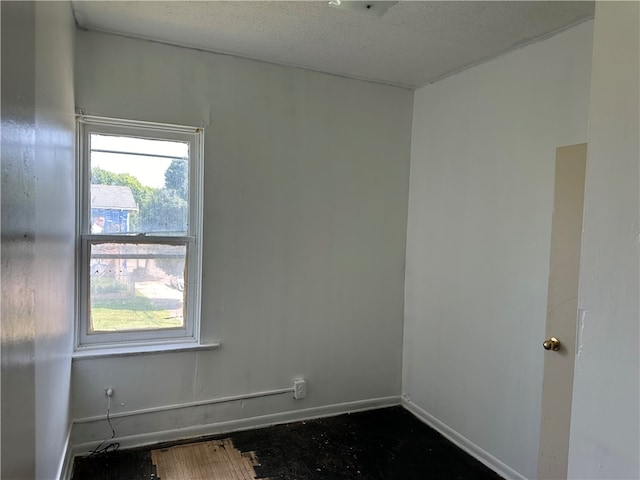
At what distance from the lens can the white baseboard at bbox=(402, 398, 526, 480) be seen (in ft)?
8.27

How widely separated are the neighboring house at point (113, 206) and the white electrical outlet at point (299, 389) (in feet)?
5.17

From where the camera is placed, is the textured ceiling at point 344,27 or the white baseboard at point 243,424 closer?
the textured ceiling at point 344,27

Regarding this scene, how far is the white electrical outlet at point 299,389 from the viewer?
122 inches

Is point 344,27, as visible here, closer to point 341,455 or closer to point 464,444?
point 341,455

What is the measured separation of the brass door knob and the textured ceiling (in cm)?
160

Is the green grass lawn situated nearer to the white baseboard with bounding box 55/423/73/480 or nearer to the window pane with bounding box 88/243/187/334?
the window pane with bounding box 88/243/187/334

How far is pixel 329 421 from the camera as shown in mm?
3145

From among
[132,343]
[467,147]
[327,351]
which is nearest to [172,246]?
[132,343]

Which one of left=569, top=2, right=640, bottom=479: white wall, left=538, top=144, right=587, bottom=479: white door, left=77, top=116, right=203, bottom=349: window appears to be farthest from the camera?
left=77, top=116, right=203, bottom=349: window

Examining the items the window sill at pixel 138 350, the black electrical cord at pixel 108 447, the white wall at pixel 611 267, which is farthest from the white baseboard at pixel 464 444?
the black electrical cord at pixel 108 447

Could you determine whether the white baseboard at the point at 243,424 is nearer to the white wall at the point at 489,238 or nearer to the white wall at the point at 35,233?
the white wall at the point at 489,238

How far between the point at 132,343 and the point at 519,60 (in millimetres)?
2927

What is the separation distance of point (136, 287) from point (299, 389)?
4.40 feet

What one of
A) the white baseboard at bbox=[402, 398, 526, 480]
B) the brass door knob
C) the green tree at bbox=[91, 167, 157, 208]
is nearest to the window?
the green tree at bbox=[91, 167, 157, 208]
